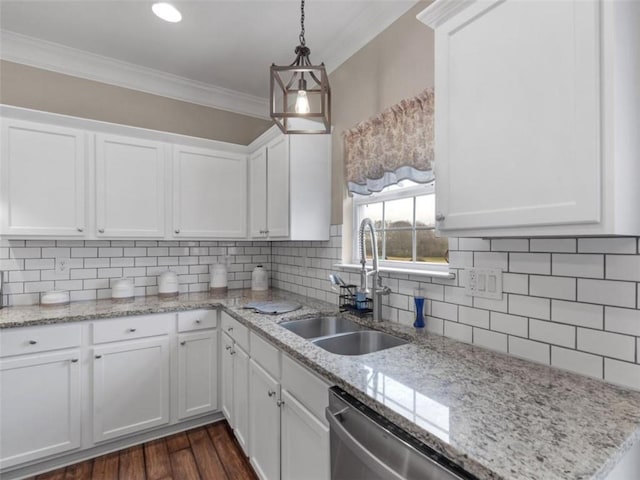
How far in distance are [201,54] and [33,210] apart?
5.19 ft

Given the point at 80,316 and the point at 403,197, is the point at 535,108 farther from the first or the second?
the point at 80,316

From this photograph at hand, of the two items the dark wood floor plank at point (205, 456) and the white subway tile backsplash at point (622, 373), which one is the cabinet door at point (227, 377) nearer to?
the dark wood floor plank at point (205, 456)

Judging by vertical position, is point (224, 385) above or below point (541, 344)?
below

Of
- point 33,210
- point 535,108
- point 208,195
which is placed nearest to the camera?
point 535,108

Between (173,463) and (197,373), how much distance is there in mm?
540

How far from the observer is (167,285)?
108 inches

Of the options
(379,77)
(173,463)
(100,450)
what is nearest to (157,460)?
(173,463)

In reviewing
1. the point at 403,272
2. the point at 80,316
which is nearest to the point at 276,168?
the point at 403,272

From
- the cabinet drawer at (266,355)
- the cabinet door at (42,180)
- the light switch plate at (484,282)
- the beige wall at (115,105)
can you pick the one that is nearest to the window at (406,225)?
the light switch plate at (484,282)

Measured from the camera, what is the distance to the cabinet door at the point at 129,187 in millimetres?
2398

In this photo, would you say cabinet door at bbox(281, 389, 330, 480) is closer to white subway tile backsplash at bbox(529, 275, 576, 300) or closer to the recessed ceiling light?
white subway tile backsplash at bbox(529, 275, 576, 300)

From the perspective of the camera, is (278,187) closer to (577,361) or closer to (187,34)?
(187,34)

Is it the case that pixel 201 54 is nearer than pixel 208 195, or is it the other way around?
pixel 201 54

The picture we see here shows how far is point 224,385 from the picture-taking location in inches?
94.1
